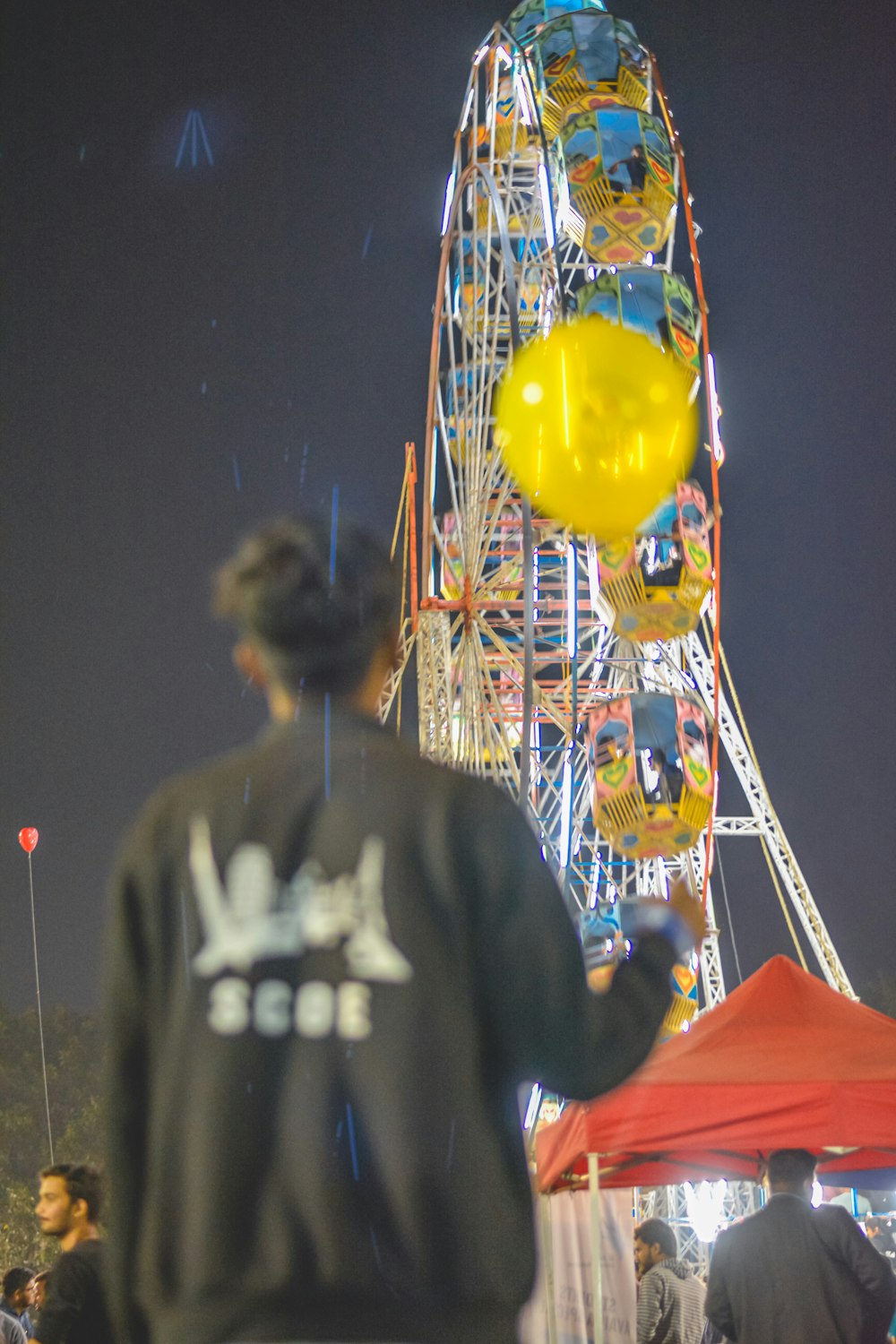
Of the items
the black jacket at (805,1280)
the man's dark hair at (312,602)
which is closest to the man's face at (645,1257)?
the black jacket at (805,1280)

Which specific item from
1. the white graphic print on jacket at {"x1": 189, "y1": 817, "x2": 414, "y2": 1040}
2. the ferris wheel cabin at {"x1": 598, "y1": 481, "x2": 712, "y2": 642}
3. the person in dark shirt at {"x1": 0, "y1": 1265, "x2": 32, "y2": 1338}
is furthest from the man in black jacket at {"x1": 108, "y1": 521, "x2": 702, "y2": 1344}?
the ferris wheel cabin at {"x1": 598, "y1": 481, "x2": 712, "y2": 642}

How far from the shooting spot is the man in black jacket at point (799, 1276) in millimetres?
4781

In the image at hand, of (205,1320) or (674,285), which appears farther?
(674,285)

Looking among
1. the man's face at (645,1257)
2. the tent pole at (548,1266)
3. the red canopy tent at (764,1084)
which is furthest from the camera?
the man's face at (645,1257)

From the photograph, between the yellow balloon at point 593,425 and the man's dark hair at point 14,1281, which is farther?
the yellow balloon at point 593,425

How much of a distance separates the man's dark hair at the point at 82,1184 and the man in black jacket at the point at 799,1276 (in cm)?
219

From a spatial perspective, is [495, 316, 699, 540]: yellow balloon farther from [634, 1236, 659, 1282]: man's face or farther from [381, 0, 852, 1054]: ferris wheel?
[634, 1236, 659, 1282]: man's face

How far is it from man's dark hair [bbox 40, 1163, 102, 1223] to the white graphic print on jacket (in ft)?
10.8

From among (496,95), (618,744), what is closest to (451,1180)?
(618,744)

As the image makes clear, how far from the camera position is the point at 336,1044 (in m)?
1.33

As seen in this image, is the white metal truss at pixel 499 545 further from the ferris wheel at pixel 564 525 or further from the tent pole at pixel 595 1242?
the tent pole at pixel 595 1242

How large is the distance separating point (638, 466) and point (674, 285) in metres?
2.81

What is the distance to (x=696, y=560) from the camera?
13.7 metres

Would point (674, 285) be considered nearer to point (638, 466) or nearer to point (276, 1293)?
point (638, 466)
